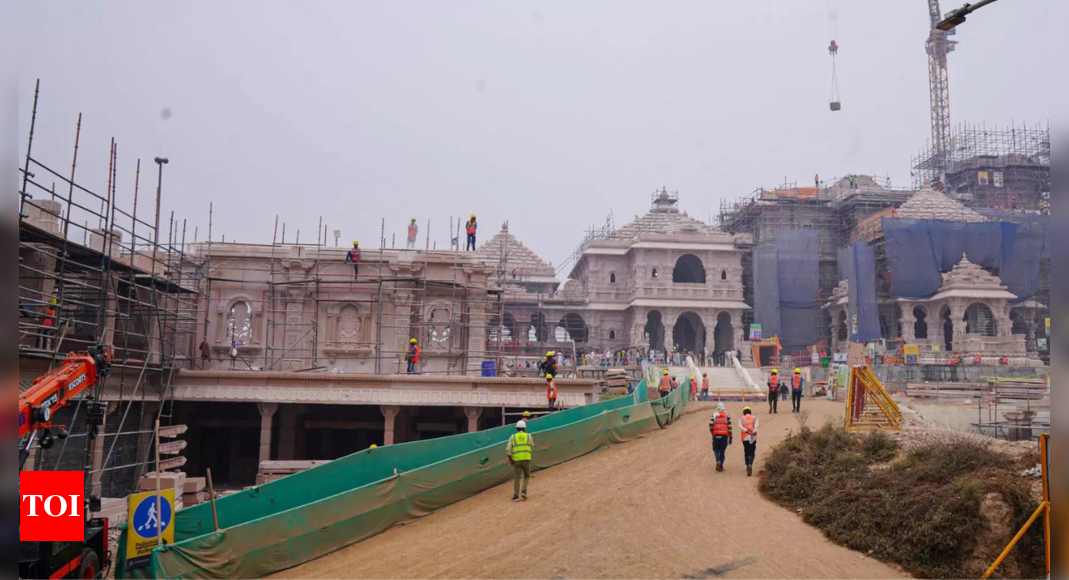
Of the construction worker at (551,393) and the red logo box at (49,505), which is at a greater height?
the construction worker at (551,393)

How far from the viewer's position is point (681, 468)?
63.4ft

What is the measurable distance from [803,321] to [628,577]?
163ft

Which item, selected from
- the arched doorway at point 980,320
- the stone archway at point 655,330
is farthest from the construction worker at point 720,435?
the arched doorway at point 980,320

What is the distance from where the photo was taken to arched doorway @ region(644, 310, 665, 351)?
58241 millimetres

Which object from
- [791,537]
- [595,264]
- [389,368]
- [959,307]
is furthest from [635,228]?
[791,537]

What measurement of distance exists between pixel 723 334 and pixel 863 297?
10.4m

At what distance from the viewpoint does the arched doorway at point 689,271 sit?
6028cm

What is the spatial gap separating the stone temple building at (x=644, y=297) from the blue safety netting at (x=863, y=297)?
7170mm

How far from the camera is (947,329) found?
2211 inches

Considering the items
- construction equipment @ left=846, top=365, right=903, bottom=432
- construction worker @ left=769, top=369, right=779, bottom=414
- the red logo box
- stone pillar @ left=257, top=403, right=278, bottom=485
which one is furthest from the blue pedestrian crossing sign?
construction worker @ left=769, top=369, right=779, bottom=414

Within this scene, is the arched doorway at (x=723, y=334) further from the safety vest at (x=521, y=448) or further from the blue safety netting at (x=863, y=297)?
the safety vest at (x=521, y=448)

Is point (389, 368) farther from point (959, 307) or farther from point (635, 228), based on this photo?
point (959, 307)

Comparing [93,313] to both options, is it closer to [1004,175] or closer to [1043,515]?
[1043,515]

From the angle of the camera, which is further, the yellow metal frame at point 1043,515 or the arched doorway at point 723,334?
the arched doorway at point 723,334
